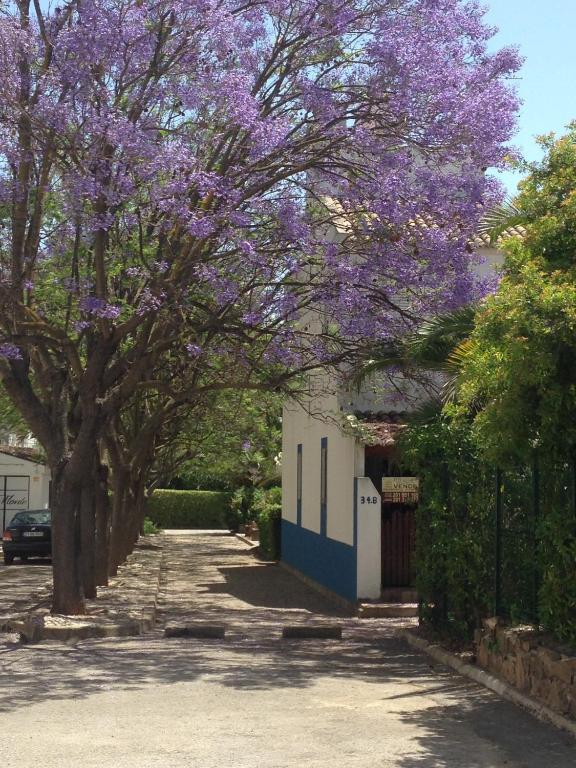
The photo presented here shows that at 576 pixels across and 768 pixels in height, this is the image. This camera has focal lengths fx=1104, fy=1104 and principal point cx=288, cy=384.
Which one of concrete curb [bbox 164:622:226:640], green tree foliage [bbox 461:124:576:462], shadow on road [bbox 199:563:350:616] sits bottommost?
shadow on road [bbox 199:563:350:616]

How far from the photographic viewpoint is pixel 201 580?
1026 inches

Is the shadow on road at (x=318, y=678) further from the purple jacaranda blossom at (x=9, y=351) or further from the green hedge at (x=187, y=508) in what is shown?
the green hedge at (x=187, y=508)

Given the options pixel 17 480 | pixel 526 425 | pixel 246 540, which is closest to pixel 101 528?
pixel 526 425

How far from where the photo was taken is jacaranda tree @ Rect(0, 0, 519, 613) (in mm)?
12797

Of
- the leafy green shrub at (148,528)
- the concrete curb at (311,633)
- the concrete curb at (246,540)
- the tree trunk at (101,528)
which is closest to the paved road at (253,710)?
the concrete curb at (311,633)

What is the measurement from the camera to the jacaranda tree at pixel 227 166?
12797mm

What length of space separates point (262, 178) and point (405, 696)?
24.0 feet

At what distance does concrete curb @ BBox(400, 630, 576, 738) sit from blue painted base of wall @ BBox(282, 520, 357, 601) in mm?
5994

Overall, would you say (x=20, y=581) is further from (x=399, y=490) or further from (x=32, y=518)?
(x=399, y=490)

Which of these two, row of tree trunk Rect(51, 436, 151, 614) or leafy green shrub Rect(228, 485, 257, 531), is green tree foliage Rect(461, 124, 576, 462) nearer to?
row of tree trunk Rect(51, 436, 151, 614)

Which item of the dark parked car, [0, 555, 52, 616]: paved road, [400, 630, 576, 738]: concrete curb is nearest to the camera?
[400, 630, 576, 738]: concrete curb

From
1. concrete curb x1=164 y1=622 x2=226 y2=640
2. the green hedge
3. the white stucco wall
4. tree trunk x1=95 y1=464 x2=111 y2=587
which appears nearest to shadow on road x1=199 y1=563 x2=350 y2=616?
the white stucco wall

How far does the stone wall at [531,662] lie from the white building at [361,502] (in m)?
6.14

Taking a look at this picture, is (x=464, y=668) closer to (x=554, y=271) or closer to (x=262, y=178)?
(x=554, y=271)
